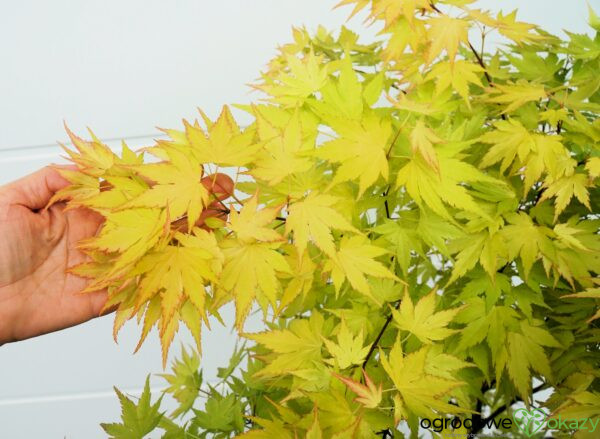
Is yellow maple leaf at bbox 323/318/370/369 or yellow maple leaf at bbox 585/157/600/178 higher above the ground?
yellow maple leaf at bbox 585/157/600/178

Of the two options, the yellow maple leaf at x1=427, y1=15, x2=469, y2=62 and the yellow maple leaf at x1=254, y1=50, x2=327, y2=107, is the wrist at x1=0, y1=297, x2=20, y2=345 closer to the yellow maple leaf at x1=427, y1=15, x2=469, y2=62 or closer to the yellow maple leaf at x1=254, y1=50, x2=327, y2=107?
the yellow maple leaf at x1=254, y1=50, x2=327, y2=107

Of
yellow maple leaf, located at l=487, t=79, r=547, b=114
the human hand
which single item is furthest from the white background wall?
yellow maple leaf, located at l=487, t=79, r=547, b=114

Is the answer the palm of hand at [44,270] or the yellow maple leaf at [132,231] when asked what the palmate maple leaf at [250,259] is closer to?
the yellow maple leaf at [132,231]

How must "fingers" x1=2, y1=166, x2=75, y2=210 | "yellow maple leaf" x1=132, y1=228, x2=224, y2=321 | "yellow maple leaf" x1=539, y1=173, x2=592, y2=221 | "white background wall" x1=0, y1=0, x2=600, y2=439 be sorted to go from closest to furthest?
"yellow maple leaf" x1=132, y1=228, x2=224, y2=321 < "yellow maple leaf" x1=539, y1=173, x2=592, y2=221 < "fingers" x1=2, y1=166, x2=75, y2=210 < "white background wall" x1=0, y1=0, x2=600, y2=439

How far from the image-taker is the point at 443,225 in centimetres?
49

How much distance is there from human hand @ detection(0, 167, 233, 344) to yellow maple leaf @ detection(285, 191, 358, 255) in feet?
1.11

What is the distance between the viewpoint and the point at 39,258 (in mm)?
689

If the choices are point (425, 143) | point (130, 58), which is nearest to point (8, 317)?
point (425, 143)

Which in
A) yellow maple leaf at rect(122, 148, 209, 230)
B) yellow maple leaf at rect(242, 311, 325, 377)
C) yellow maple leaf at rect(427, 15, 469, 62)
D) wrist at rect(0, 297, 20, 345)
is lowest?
wrist at rect(0, 297, 20, 345)

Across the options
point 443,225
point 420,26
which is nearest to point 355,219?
point 443,225

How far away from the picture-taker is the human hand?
630 mm

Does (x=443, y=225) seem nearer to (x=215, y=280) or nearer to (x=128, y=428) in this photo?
(x=215, y=280)

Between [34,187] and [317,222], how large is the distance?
39 cm

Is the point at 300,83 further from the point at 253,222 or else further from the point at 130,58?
the point at 130,58
